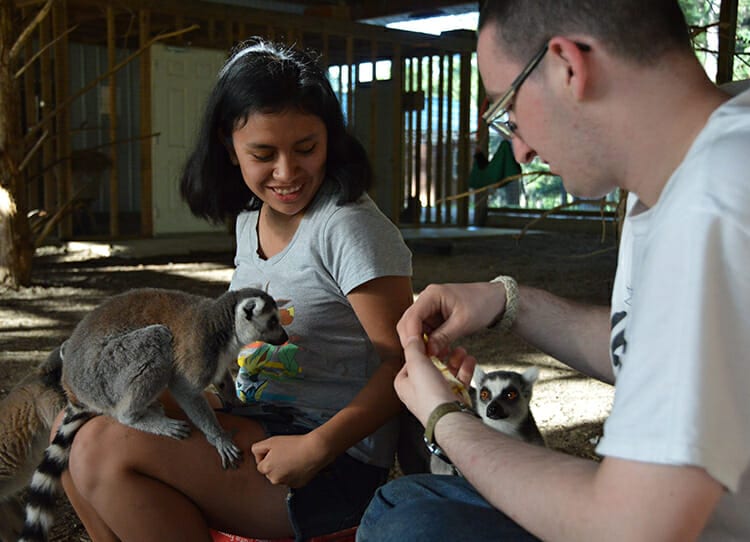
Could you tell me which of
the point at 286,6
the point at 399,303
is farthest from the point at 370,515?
the point at 286,6

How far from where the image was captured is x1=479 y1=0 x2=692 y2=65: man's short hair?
89cm

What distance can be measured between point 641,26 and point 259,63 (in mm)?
1102

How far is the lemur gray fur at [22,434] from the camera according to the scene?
2.10 m

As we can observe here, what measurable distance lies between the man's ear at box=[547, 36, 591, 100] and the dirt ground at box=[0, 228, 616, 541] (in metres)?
1.82

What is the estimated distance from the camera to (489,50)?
3.34 feet

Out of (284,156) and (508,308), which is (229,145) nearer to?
(284,156)

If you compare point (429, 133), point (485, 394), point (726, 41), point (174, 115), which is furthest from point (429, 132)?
point (485, 394)

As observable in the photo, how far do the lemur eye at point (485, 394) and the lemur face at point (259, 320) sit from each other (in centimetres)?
85

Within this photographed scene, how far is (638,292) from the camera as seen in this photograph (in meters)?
0.84

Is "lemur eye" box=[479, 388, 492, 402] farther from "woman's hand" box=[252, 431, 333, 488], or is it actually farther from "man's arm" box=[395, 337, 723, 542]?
"man's arm" box=[395, 337, 723, 542]

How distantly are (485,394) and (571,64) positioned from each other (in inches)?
63.6

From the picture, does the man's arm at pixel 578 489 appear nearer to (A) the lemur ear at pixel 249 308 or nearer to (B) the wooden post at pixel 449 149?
(A) the lemur ear at pixel 249 308

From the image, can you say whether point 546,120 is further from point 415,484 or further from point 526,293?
point 415,484

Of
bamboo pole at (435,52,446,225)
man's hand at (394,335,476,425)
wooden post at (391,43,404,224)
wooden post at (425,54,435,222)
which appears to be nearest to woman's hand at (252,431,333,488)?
man's hand at (394,335,476,425)
